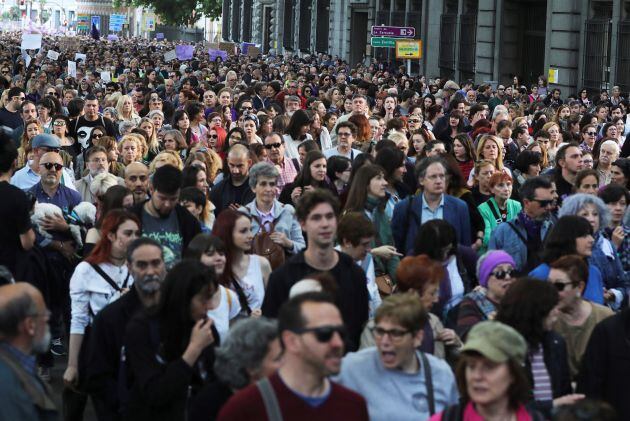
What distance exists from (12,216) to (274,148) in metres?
4.53

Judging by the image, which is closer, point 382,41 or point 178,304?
point 178,304

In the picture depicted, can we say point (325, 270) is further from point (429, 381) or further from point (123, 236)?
point (429, 381)

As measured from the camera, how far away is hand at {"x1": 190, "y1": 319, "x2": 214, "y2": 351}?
631 centimetres

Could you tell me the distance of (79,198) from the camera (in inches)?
441

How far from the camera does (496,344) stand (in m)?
5.40

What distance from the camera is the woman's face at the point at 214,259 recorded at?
7.43 m

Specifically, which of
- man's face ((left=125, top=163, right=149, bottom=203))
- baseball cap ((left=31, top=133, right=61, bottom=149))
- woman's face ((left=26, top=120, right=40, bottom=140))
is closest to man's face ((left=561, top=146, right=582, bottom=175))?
A: man's face ((left=125, top=163, right=149, bottom=203))

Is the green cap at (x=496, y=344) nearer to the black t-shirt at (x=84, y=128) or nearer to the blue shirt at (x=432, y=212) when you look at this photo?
the blue shirt at (x=432, y=212)

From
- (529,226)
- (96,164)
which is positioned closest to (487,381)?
(529,226)

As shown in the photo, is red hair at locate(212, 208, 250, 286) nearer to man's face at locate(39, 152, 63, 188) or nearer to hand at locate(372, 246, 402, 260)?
hand at locate(372, 246, 402, 260)

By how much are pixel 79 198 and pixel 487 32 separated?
30092 millimetres

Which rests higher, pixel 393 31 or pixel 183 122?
pixel 393 31

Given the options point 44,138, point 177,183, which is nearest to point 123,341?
point 177,183

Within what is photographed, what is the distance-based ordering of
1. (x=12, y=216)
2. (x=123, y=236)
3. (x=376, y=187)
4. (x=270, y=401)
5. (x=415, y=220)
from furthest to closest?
(x=376, y=187) → (x=415, y=220) → (x=12, y=216) → (x=123, y=236) → (x=270, y=401)
